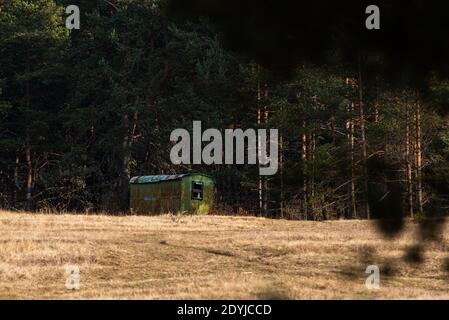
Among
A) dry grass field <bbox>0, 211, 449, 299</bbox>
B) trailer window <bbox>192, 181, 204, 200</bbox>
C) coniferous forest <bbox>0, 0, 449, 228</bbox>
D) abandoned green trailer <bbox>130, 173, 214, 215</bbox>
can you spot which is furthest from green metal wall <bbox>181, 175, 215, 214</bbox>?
dry grass field <bbox>0, 211, 449, 299</bbox>

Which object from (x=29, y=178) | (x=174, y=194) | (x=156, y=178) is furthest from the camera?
(x=29, y=178)

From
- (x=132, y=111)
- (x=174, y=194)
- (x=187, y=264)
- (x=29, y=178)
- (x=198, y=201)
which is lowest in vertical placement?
(x=187, y=264)

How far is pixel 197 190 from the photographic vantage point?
3184 centimetres

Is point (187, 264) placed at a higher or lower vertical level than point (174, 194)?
lower

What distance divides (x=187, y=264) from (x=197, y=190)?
60.8 feet

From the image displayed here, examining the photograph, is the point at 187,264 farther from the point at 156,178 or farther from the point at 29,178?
the point at 29,178

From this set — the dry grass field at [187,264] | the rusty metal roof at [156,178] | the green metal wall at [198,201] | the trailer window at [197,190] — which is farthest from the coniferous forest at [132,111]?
the dry grass field at [187,264]

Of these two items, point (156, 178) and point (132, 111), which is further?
point (132, 111)

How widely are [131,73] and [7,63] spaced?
808 centimetres

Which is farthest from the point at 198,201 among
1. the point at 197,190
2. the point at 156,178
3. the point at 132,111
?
the point at 132,111

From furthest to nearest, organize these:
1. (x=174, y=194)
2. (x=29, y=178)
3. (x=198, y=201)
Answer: (x=29, y=178), (x=198, y=201), (x=174, y=194)

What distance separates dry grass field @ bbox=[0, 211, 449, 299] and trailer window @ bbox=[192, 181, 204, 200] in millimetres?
10954

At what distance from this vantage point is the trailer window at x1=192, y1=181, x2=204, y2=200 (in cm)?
3176

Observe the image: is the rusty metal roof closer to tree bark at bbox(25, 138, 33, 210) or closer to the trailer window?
the trailer window
